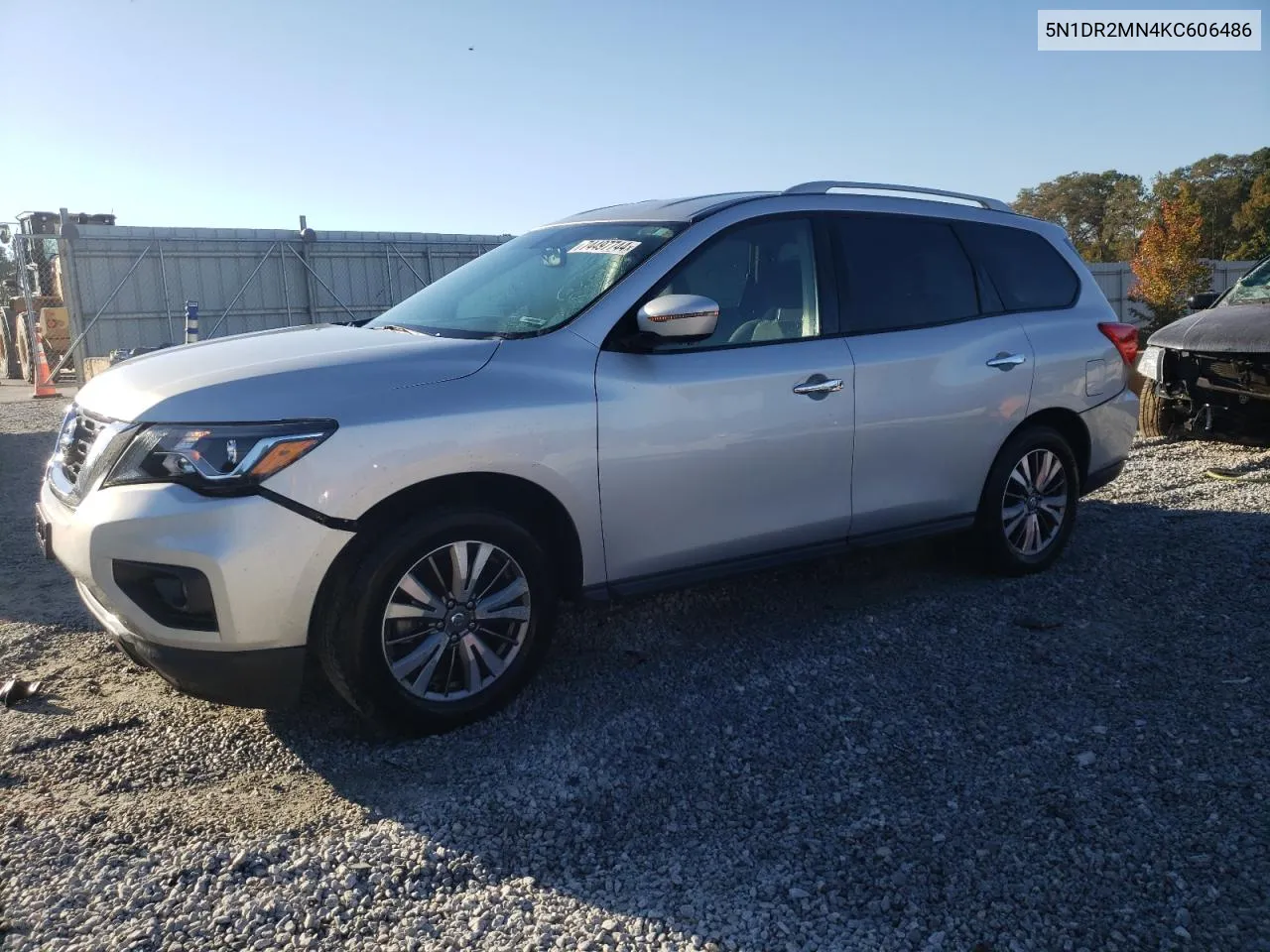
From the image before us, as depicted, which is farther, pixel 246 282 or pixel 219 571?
pixel 246 282

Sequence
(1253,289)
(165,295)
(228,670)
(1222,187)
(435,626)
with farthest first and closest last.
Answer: (1222,187), (165,295), (1253,289), (435,626), (228,670)

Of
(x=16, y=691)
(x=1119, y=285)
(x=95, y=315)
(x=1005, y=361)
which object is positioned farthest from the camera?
(x=1119, y=285)

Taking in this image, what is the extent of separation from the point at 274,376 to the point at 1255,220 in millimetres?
52035

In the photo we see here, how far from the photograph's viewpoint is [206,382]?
10.3 feet

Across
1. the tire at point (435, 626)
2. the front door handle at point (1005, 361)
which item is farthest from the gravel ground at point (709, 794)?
the front door handle at point (1005, 361)

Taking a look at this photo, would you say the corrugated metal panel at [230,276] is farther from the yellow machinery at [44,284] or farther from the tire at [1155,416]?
the tire at [1155,416]

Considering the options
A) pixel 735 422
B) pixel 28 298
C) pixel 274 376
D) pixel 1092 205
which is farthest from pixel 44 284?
pixel 1092 205

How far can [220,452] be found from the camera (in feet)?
9.88

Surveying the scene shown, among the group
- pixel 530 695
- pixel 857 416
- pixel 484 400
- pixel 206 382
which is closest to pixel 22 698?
pixel 206 382

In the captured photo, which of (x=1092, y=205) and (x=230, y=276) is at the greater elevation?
(x=1092, y=205)

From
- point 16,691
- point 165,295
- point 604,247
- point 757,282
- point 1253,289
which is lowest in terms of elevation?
point 16,691

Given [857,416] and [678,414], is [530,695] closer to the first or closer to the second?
[678,414]

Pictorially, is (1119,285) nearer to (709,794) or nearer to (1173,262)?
(1173,262)

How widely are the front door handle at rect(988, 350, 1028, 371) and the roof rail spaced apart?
863mm
